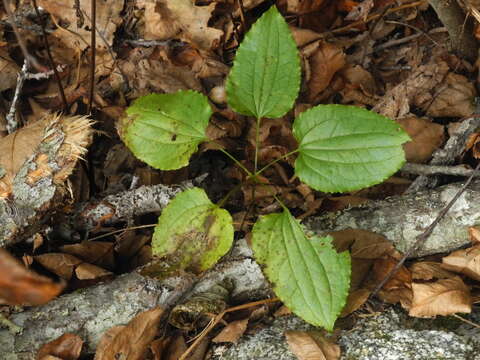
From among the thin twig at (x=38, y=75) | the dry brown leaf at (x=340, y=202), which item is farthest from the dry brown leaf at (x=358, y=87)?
the thin twig at (x=38, y=75)

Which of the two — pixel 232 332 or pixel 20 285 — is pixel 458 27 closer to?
pixel 232 332

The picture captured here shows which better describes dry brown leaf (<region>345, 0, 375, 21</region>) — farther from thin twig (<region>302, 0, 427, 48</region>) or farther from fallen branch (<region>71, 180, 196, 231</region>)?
fallen branch (<region>71, 180, 196, 231</region>)

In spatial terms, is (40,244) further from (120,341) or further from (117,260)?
(120,341)

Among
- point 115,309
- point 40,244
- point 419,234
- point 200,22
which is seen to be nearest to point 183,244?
point 115,309

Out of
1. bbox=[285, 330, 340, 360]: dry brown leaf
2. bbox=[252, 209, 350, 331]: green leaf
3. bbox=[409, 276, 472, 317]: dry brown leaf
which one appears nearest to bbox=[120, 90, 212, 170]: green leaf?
bbox=[252, 209, 350, 331]: green leaf

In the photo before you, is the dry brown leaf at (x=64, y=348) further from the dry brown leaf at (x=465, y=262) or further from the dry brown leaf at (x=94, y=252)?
the dry brown leaf at (x=465, y=262)

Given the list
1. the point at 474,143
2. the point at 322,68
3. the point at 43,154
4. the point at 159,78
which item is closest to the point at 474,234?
the point at 474,143
